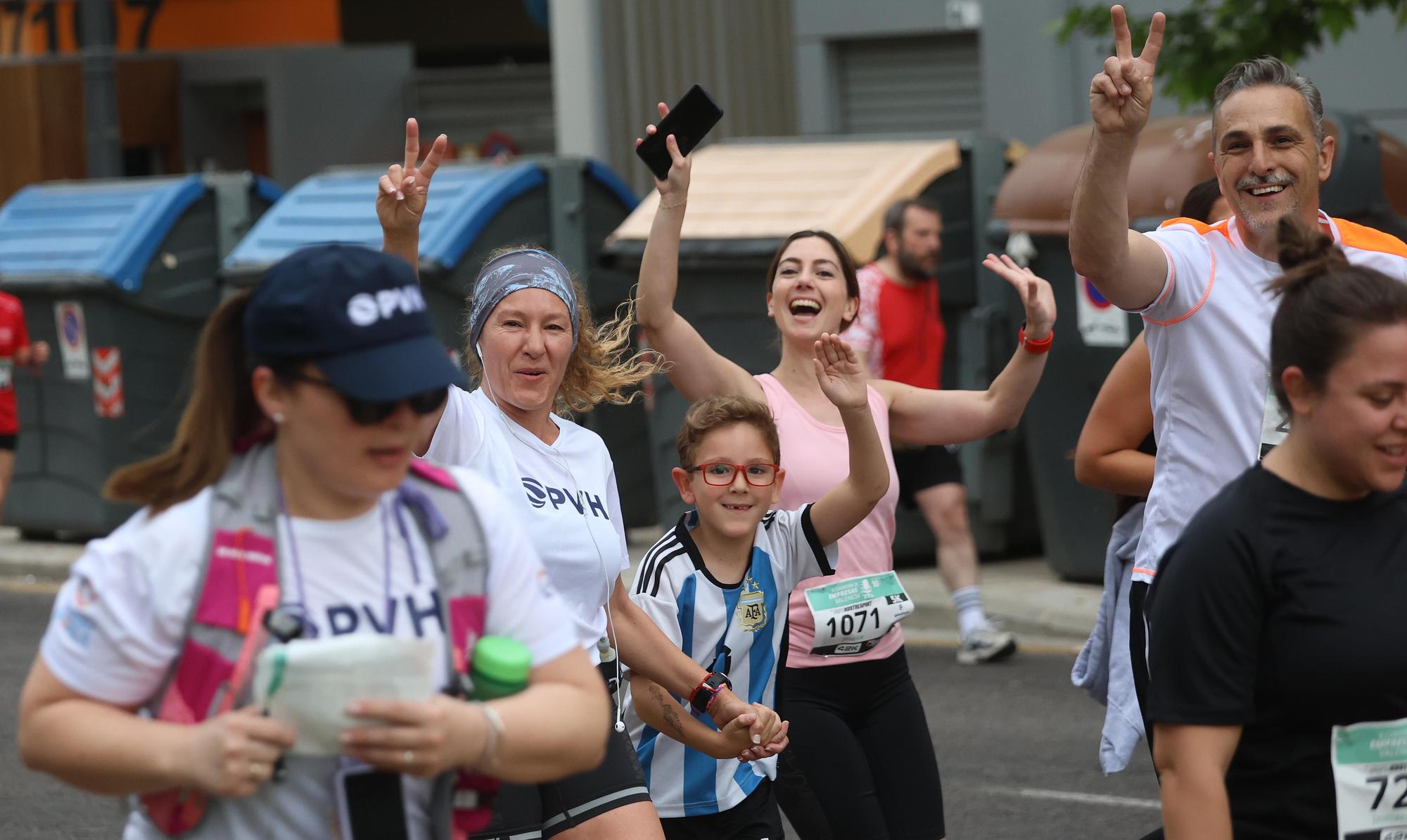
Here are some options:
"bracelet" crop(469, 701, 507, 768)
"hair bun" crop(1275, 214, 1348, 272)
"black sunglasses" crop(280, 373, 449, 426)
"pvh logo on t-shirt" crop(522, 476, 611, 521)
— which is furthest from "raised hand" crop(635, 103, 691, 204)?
"bracelet" crop(469, 701, 507, 768)

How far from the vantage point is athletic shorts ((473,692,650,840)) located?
384cm

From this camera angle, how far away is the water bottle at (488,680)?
2.45 metres

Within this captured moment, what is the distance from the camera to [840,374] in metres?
4.22

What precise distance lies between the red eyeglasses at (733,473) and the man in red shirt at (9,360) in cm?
671

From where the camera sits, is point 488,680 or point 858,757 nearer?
point 488,680

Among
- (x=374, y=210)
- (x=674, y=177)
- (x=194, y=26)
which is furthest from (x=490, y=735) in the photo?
(x=194, y=26)

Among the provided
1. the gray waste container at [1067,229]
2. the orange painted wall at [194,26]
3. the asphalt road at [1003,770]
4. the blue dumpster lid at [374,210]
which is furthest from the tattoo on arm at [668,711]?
the orange painted wall at [194,26]

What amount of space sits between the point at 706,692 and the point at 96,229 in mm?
9221

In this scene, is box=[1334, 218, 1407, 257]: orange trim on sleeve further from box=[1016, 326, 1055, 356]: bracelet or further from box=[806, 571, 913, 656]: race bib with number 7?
box=[806, 571, 913, 656]: race bib with number 7

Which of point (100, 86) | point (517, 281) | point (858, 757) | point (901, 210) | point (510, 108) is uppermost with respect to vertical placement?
point (100, 86)

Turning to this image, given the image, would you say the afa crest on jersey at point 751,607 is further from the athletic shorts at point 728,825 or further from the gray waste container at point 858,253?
the gray waste container at point 858,253

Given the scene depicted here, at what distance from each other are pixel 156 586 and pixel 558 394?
2210 mm

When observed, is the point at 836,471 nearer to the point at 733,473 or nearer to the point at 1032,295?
the point at 733,473

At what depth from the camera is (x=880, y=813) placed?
4465 mm
